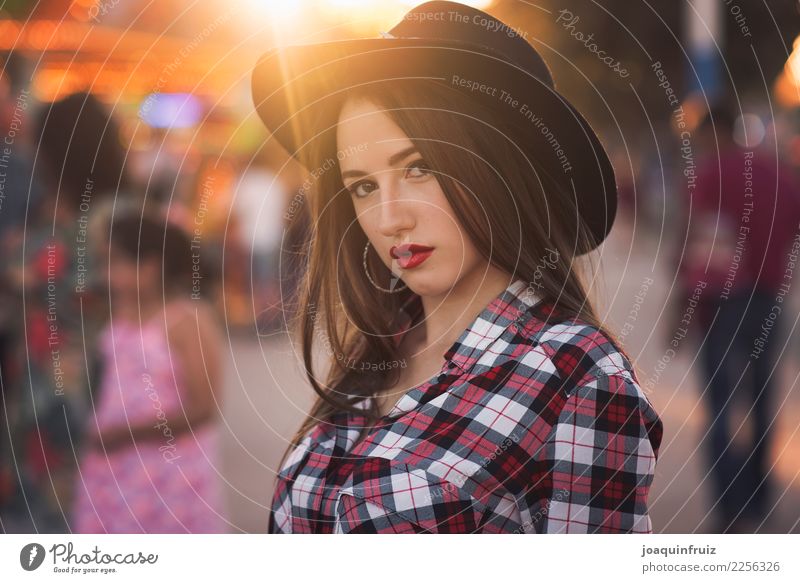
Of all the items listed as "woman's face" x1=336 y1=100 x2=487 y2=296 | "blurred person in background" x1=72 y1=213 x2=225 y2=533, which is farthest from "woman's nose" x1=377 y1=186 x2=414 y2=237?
"blurred person in background" x1=72 y1=213 x2=225 y2=533

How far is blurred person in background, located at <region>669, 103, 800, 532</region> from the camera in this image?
284 centimetres

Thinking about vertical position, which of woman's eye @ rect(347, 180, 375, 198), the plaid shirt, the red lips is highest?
woman's eye @ rect(347, 180, 375, 198)

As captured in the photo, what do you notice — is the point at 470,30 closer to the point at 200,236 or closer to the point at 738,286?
the point at 200,236

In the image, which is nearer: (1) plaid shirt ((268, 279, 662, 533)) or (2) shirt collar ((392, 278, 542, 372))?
(1) plaid shirt ((268, 279, 662, 533))

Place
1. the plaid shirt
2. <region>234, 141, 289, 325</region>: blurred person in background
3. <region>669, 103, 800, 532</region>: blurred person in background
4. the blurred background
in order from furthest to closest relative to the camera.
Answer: <region>234, 141, 289, 325</region>: blurred person in background
<region>669, 103, 800, 532</region>: blurred person in background
the blurred background
the plaid shirt

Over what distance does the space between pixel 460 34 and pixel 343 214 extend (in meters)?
0.29

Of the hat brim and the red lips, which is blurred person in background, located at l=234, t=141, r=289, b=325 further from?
the red lips

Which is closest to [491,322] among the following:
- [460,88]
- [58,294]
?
[460,88]

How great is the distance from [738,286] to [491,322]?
2.09 metres

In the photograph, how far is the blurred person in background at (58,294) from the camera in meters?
2.33

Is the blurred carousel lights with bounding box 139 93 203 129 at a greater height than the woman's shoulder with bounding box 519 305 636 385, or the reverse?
the blurred carousel lights with bounding box 139 93 203 129

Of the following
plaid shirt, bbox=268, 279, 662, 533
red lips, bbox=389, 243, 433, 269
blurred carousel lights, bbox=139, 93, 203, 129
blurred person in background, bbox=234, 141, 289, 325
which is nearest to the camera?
plaid shirt, bbox=268, 279, 662, 533

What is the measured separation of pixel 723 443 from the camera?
3158 mm
